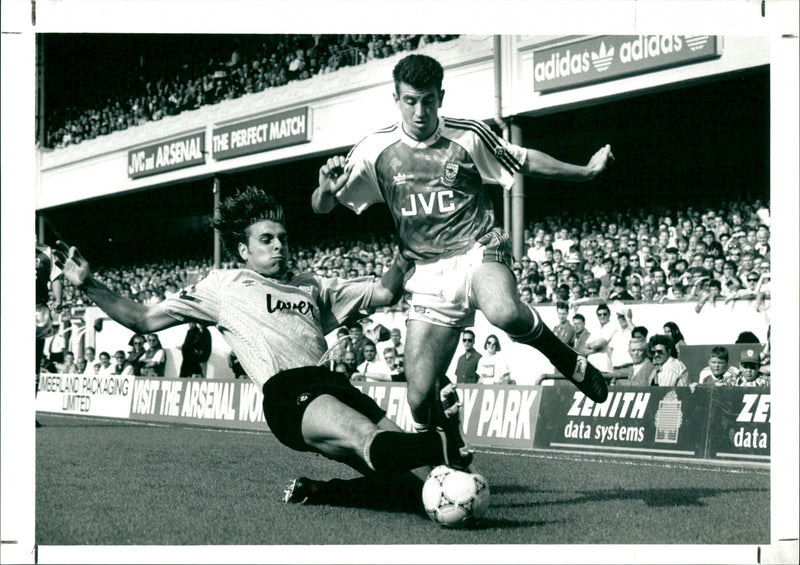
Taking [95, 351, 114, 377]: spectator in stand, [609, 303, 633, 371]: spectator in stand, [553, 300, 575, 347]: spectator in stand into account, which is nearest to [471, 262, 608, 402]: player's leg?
[553, 300, 575, 347]: spectator in stand

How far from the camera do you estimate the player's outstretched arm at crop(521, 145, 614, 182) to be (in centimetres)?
631

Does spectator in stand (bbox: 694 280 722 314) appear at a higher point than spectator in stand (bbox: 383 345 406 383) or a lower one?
higher

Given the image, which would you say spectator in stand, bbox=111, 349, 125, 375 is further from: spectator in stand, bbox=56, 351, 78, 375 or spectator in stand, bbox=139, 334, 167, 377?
spectator in stand, bbox=56, 351, 78, 375

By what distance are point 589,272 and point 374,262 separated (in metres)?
2.44

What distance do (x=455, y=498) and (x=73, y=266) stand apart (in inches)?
88.9

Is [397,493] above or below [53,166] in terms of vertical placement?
below

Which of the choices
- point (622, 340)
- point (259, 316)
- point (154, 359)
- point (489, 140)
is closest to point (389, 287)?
point (259, 316)

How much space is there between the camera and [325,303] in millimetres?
6504

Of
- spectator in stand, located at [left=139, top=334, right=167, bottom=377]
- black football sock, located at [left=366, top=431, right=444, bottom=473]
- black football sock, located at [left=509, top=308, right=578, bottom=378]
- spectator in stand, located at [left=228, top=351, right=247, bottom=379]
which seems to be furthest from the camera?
spectator in stand, located at [left=139, top=334, right=167, bottom=377]

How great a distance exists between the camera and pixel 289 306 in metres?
6.31

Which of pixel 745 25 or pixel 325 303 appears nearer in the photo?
pixel 745 25

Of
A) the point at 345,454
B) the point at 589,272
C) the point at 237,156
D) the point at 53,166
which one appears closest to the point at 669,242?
the point at 589,272

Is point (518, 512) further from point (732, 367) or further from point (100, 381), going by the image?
point (100, 381)

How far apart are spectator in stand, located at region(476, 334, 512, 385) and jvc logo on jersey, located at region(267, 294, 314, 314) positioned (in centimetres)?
575
